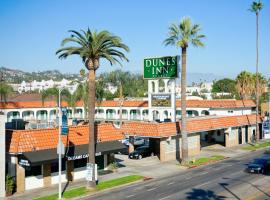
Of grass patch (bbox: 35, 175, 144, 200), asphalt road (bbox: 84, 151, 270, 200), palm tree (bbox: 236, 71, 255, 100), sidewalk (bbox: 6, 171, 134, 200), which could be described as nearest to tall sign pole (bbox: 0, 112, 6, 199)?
sidewalk (bbox: 6, 171, 134, 200)

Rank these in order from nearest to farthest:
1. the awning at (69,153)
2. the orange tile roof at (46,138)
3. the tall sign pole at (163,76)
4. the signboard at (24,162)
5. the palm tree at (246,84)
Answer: the signboard at (24,162) < the awning at (69,153) < the orange tile roof at (46,138) < the tall sign pole at (163,76) < the palm tree at (246,84)

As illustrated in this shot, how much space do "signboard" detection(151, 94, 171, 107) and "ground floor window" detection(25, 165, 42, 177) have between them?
23.8 meters

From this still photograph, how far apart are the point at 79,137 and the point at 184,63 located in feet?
51.5

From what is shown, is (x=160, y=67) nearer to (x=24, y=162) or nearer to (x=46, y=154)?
(x=46, y=154)

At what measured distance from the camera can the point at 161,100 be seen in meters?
55.7

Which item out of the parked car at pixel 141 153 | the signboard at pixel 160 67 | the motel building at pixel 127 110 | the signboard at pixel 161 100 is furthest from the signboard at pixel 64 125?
the motel building at pixel 127 110

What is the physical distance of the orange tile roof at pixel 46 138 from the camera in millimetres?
34281

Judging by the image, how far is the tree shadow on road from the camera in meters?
30.9

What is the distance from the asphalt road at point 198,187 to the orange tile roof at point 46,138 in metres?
6.90

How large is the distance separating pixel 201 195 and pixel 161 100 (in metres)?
25.1

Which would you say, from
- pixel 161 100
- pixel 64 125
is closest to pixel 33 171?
pixel 64 125

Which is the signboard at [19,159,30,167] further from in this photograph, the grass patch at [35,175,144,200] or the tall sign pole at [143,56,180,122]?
the tall sign pole at [143,56,180,122]

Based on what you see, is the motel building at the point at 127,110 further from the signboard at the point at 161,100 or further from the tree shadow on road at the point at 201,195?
the tree shadow on road at the point at 201,195

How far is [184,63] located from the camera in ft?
154
